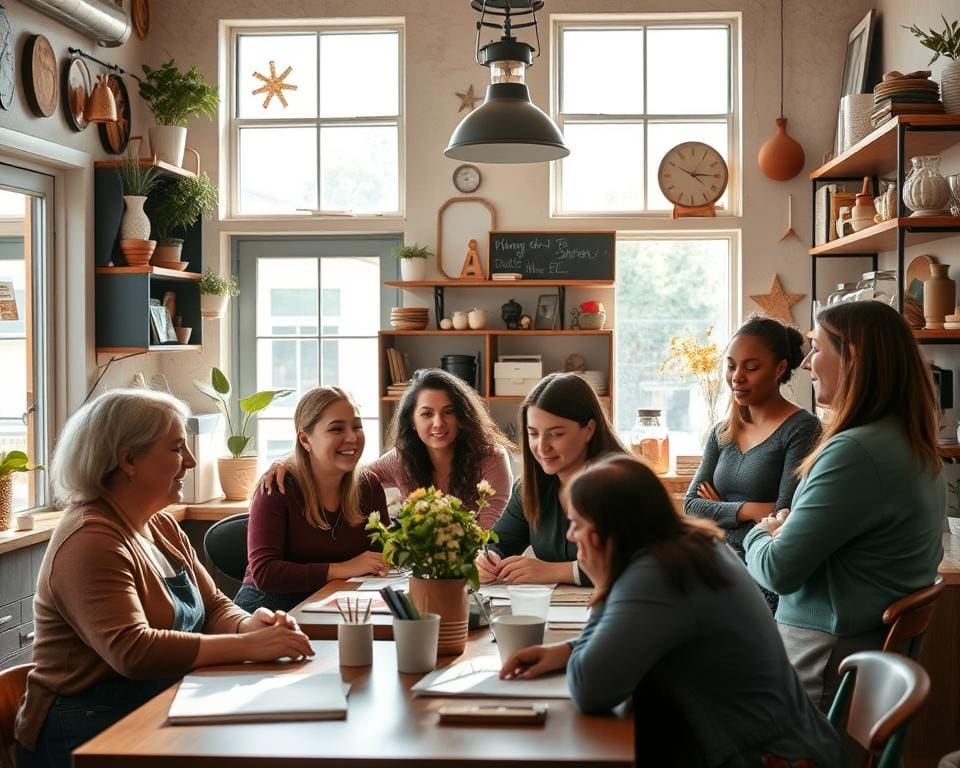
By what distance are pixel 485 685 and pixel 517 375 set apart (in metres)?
3.29

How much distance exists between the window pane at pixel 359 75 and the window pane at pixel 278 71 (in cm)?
7

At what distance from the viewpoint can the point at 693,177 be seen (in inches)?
209

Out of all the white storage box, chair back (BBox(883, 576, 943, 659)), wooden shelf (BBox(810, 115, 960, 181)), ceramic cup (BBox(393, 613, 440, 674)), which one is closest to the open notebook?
ceramic cup (BBox(393, 613, 440, 674))

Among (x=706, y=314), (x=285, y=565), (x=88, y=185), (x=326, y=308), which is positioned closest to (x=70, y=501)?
(x=285, y=565)

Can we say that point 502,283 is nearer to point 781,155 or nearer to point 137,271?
point 781,155

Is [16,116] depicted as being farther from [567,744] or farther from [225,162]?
[567,744]

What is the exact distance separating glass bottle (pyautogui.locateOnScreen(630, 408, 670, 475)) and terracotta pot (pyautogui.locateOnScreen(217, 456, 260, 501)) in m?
1.84

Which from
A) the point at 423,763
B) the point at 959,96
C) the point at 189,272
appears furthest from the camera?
the point at 189,272

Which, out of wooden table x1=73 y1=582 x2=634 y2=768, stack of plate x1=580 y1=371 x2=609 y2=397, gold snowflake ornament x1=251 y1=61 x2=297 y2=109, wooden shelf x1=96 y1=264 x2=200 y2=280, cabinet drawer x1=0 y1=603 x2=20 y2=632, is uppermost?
gold snowflake ornament x1=251 y1=61 x2=297 y2=109

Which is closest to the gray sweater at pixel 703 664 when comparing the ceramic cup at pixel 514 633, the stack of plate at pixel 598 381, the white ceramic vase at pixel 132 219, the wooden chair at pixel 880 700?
the wooden chair at pixel 880 700

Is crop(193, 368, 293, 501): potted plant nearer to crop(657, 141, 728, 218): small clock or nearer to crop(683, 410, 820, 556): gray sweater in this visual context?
crop(657, 141, 728, 218): small clock

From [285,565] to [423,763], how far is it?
150cm

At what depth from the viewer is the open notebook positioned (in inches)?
72.7

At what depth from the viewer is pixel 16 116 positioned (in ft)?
14.0
